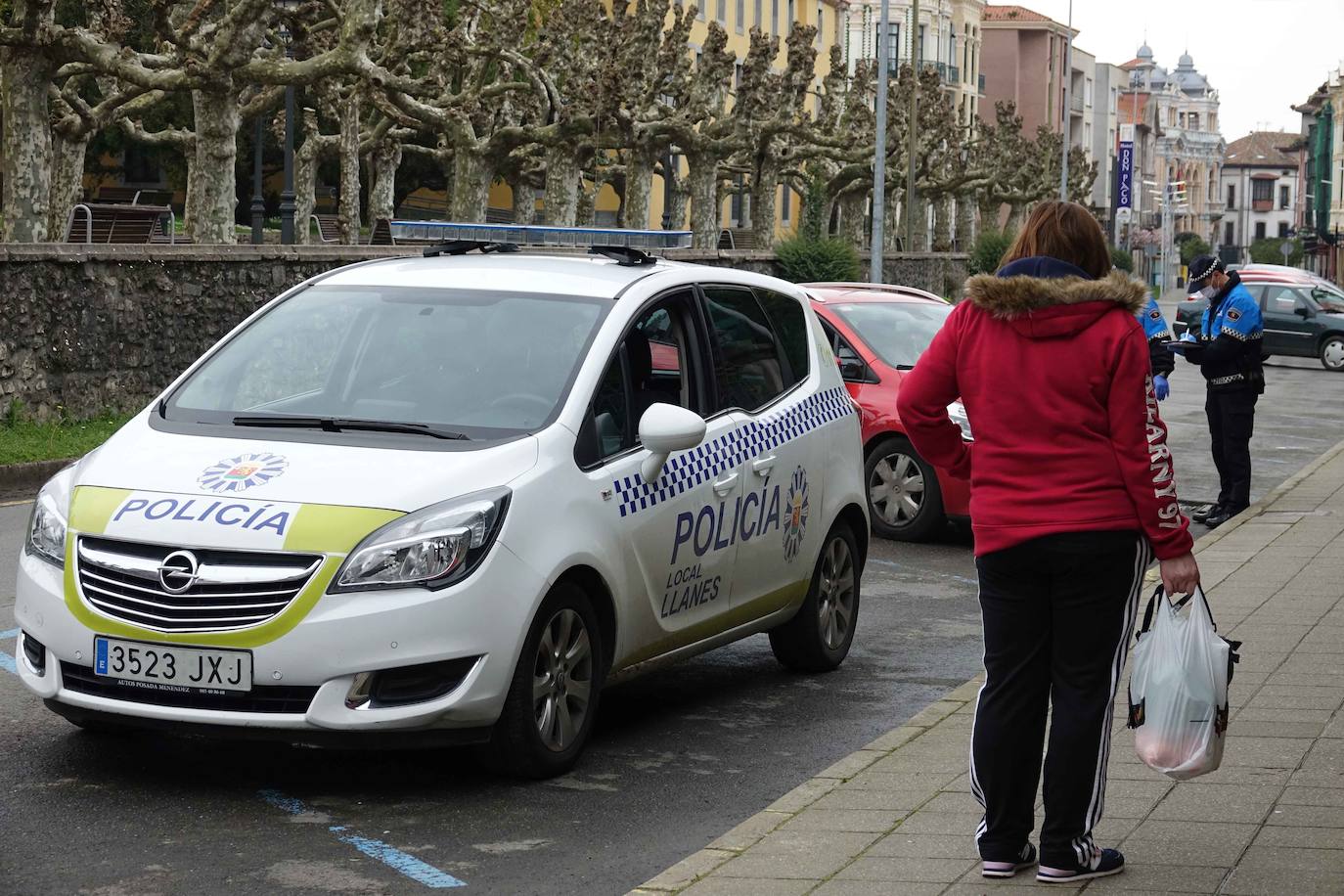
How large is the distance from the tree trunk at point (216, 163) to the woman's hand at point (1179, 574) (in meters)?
22.5

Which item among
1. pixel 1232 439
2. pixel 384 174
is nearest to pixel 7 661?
pixel 1232 439

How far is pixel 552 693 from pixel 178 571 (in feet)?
4.06

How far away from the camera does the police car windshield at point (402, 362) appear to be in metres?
6.63

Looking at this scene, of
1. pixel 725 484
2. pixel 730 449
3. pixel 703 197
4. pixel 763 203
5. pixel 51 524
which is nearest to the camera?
pixel 51 524

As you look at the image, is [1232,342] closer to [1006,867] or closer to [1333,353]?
[1006,867]

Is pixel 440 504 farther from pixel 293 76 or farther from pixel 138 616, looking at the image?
pixel 293 76

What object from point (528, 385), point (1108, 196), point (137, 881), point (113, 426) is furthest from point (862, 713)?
point (1108, 196)

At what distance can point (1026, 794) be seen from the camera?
4.99 m

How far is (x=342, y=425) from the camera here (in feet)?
21.3

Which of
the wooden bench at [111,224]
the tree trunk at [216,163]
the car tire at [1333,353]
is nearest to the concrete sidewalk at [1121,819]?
the tree trunk at [216,163]

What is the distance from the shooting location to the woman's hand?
189 inches

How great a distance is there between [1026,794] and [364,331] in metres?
3.13

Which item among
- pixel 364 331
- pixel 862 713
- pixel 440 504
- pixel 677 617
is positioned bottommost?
pixel 862 713

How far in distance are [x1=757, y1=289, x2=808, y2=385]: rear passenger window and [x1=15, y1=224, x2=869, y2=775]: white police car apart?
3.6 inches
